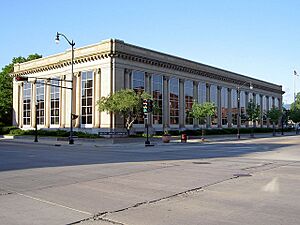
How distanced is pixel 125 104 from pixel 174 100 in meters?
18.6

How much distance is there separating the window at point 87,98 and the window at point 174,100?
45.1ft

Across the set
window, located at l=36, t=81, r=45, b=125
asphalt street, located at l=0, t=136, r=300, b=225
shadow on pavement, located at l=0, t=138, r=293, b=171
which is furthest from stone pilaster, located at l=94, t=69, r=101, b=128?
asphalt street, located at l=0, t=136, r=300, b=225

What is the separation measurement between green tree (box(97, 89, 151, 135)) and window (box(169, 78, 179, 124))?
45.2 feet

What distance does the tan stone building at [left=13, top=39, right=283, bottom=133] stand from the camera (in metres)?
48.7

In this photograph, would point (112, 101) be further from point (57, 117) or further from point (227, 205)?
point (227, 205)

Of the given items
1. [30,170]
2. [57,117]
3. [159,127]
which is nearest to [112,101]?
[159,127]

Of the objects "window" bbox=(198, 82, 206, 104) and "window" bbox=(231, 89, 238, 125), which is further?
"window" bbox=(231, 89, 238, 125)

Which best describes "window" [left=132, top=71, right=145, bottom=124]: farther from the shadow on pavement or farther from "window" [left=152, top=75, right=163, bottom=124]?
the shadow on pavement

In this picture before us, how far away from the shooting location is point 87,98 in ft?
171

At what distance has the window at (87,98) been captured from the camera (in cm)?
5144

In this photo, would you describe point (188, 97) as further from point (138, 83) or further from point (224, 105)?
point (224, 105)

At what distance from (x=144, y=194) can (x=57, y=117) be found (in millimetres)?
50979

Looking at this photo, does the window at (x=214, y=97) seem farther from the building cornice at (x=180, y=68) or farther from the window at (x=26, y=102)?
the window at (x=26, y=102)

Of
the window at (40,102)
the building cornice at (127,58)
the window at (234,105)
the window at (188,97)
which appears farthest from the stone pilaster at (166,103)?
the window at (234,105)
